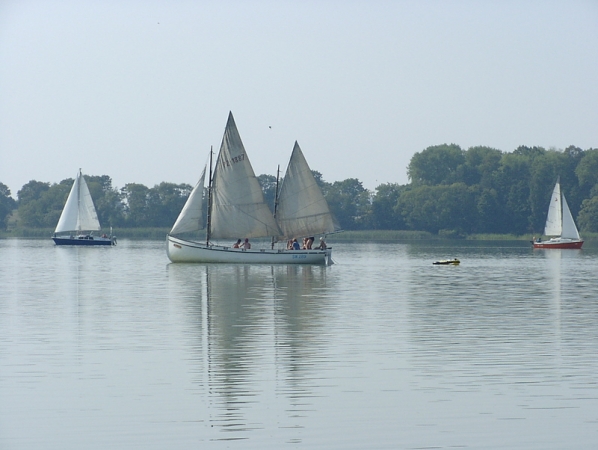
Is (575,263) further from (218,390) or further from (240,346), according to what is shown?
(218,390)

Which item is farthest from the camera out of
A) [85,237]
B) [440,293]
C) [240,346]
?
[85,237]

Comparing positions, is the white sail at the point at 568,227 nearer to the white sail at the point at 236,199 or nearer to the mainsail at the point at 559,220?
the mainsail at the point at 559,220

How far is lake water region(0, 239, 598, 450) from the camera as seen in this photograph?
18172 millimetres

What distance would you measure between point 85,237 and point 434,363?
112 m

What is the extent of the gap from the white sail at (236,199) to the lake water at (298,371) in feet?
97.4

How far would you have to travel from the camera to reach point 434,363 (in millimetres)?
24891

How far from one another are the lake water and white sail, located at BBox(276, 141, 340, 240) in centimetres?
3233

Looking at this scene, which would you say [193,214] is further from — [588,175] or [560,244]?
[588,175]

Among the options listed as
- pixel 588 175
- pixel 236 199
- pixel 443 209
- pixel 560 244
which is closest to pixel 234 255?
pixel 236 199

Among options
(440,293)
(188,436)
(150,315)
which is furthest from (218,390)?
(440,293)

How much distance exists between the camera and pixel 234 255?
76.3 meters

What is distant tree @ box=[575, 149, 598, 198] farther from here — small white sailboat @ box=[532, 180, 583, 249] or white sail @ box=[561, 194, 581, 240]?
white sail @ box=[561, 194, 581, 240]

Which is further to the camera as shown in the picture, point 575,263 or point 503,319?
point 575,263

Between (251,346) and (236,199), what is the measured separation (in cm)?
4865
